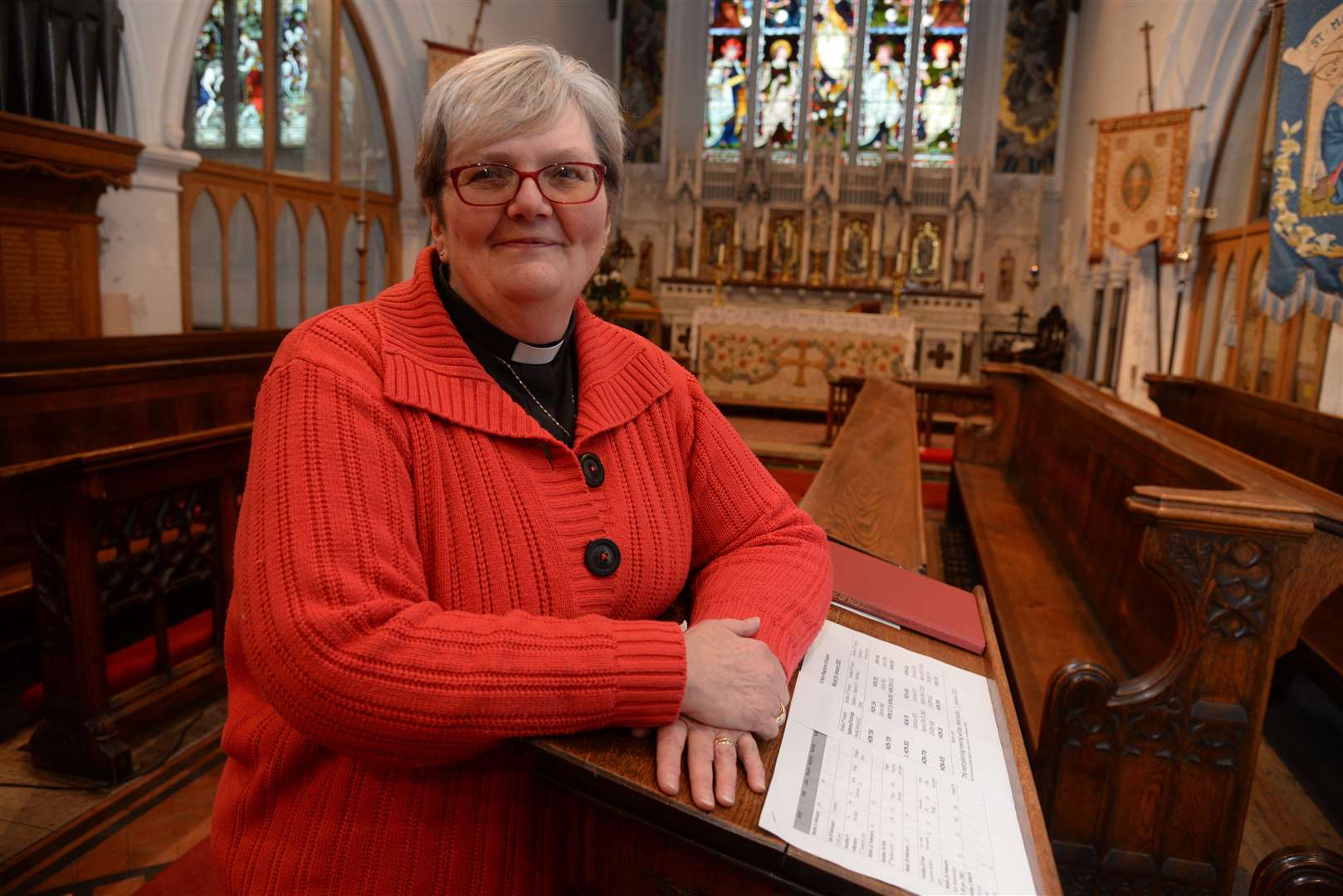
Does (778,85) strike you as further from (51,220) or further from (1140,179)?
(51,220)

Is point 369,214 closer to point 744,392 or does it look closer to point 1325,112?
point 744,392

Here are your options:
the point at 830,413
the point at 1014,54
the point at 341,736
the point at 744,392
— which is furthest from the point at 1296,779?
the point at 1014,54

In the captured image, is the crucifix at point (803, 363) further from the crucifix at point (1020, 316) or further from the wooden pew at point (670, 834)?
the wooden pew at point (670, 834)

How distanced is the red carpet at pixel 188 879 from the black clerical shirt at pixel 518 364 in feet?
3.46

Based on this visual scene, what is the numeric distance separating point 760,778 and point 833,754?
0.09 meters

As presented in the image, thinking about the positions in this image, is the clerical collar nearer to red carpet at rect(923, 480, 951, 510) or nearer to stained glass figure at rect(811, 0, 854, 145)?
red carpet at rect(923, 480, 951, 510)

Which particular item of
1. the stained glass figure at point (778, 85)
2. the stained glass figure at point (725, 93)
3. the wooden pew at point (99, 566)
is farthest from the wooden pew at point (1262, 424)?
the stained glass figure at point (725, 93)

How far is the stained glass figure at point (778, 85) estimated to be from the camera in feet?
40.9

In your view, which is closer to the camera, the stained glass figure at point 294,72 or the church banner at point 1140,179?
the church banner at point 1140,179

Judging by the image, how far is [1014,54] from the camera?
11.7 m

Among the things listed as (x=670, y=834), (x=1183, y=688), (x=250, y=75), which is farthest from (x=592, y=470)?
(x=250, y=75)

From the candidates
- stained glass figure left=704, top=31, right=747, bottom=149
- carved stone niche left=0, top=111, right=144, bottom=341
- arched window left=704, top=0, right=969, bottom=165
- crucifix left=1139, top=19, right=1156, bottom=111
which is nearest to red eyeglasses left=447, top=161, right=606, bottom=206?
carved stone niche left=0, top=111, right=144, bottom=341

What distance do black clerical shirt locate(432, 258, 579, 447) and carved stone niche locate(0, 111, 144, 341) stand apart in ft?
13.8

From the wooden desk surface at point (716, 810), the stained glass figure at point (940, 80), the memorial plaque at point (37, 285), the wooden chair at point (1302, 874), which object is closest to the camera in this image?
the wooden desk surface at point (716, 810)
